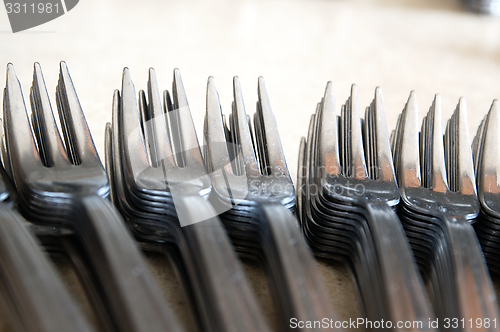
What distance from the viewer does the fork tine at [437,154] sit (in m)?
0.41

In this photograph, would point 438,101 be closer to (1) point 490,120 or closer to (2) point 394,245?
(1) point 490,120

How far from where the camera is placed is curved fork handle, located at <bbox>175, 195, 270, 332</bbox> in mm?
251

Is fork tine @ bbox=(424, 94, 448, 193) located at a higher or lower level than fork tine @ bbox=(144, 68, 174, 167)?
lower

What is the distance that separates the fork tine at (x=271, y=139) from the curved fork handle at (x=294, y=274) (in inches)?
3.1

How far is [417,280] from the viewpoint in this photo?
287 mm

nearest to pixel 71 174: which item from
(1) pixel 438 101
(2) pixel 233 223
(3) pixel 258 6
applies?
(2) pixel 233 223

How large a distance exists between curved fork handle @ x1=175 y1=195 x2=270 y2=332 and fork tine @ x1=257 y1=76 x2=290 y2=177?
0.36ft

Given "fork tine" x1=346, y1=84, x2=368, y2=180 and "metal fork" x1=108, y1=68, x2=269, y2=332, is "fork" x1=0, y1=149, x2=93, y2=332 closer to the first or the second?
"metal fork" x1=108, y1=68, x2=269, y2=332

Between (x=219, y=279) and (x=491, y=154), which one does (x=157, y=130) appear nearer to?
(x=219, y=279)

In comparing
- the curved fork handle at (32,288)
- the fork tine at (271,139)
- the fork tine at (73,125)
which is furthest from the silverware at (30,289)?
the fork tine at (271,139)

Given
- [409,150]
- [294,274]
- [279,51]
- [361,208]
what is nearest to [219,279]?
[294,274]

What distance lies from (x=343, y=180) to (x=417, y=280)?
5.4 inches

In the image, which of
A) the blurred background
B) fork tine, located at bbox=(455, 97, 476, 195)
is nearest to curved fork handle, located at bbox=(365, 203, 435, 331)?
fork tine, located at bbox=(455, 97, 476, 195)

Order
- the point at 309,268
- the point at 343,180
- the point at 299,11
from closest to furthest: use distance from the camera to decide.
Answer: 1. the point at 309,268
2. the point at 343,180
3. the point at 299,11
